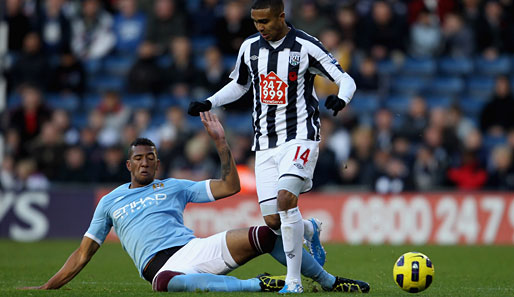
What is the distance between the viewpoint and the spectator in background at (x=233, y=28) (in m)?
17.0

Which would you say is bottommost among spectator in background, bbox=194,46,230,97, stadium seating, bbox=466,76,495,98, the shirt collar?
stadium seating, bbox=466,76,495,98

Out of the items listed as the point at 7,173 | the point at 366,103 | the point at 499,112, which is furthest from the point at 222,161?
the point at 499,112

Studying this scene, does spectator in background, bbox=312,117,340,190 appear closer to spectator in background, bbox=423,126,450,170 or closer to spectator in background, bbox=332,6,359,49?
spectator in background, bbox=423,126,450,170

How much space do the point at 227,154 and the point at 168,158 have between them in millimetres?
8282

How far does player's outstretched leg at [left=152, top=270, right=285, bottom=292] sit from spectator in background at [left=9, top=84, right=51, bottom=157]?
972 cm

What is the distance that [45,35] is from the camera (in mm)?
18078

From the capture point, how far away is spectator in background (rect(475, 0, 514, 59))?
1816cm

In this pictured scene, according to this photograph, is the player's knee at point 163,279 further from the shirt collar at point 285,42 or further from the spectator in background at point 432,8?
the spectator in background at point 432,8

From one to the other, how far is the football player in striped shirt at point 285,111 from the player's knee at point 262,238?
6 centimetres

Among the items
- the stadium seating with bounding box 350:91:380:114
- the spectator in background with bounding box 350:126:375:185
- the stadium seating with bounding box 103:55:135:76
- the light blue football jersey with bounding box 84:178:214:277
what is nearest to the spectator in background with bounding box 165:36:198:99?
the stadium seating with bounding box 103:55:135:76

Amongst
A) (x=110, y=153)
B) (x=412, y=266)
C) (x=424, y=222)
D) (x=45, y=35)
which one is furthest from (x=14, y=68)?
(x=412, y=266)

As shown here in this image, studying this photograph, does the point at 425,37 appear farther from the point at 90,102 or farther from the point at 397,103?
the point at 90,102

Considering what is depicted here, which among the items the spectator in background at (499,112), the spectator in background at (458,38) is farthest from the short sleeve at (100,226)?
the spectator in background at (458,38)

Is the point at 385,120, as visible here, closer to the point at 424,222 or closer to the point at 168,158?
the point at 424,222
